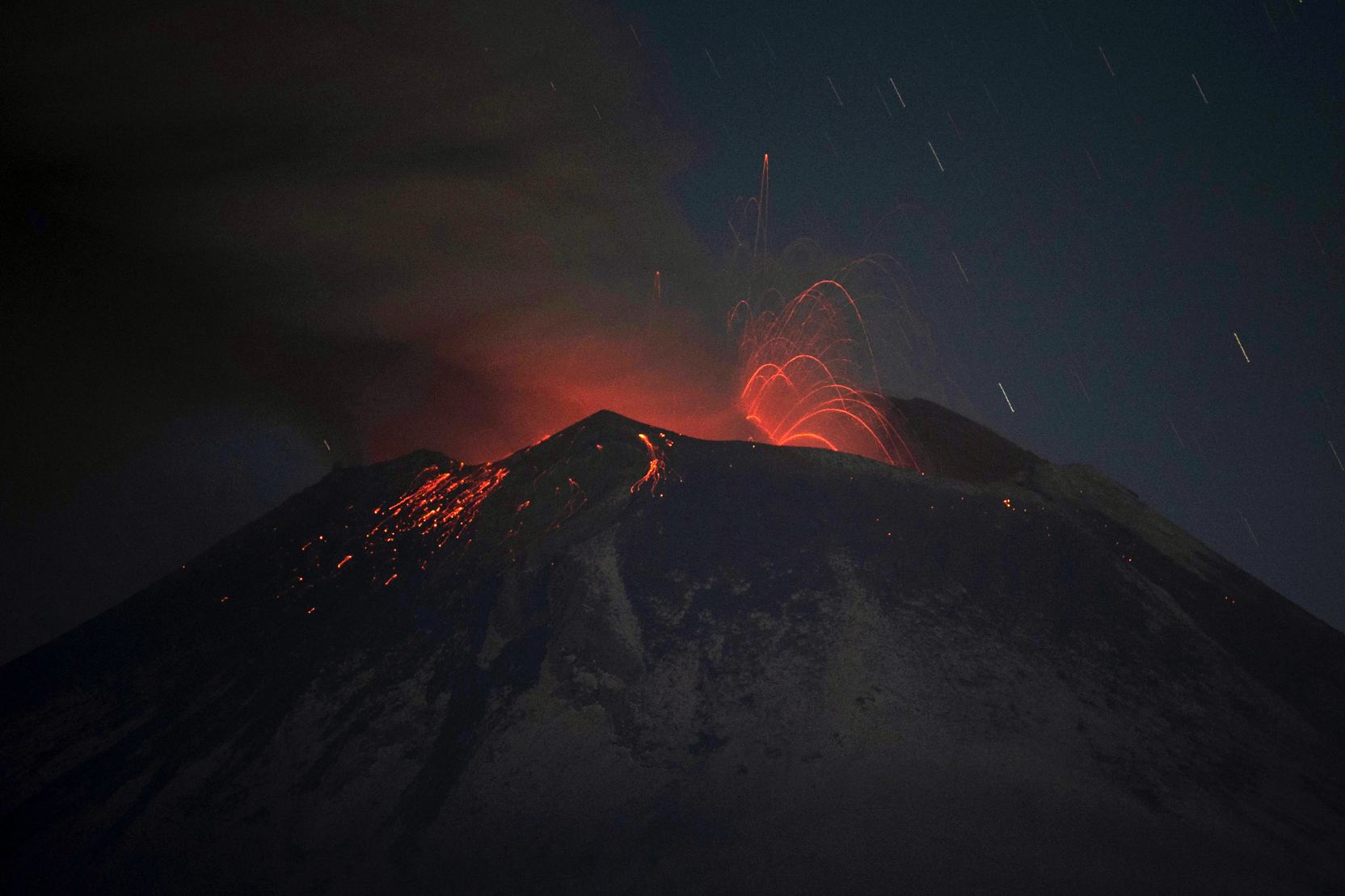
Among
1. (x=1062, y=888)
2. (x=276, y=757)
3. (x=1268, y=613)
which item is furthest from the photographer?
(x=1268, y=613)

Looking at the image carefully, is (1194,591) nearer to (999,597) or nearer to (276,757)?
(999,597)

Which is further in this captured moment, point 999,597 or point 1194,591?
point 1194,591

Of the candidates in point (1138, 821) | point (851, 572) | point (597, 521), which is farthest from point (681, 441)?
point (1138, 821)

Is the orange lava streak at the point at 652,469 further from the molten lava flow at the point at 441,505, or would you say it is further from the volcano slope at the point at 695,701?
the molten lava flow at the point at 441,505

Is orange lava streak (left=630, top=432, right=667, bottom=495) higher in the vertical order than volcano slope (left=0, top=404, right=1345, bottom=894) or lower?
higher

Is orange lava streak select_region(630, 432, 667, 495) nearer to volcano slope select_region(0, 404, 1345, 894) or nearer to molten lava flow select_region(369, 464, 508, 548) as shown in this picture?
volcano slope select_region(0, 404, 1345, 894)

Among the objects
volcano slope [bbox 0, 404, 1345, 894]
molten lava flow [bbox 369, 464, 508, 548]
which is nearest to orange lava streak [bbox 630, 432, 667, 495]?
volcano slope [bbox 0, 404, 1345, 894]

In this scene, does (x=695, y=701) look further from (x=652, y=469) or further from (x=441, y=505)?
(x=441, y=505)
